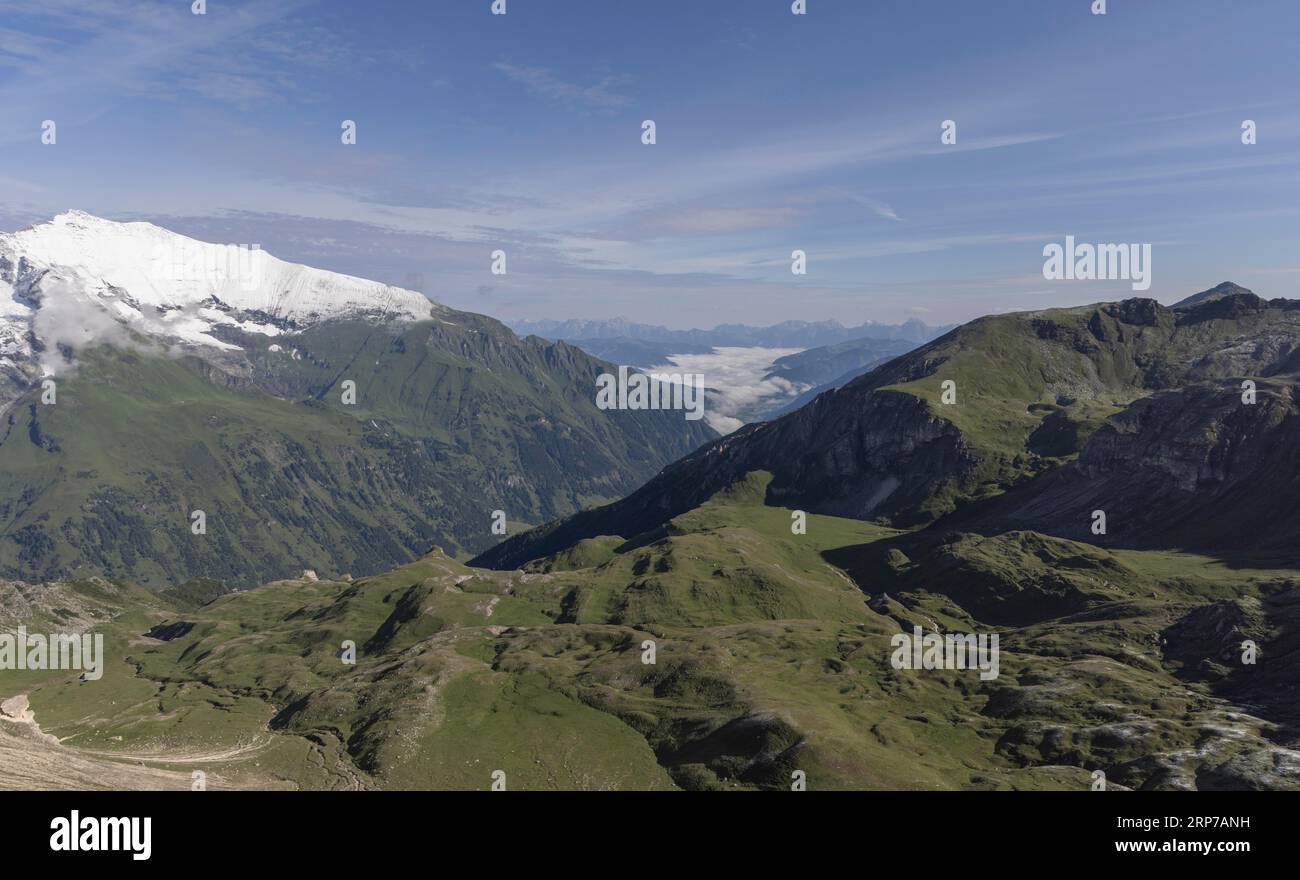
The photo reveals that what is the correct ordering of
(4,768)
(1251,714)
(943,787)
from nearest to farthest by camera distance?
(4,768), (943,787), (1251,714)
